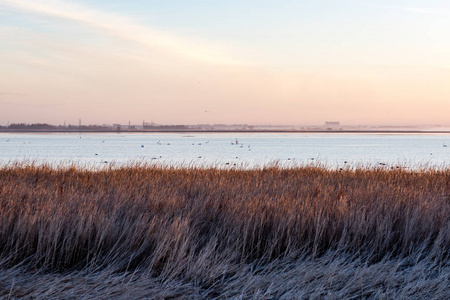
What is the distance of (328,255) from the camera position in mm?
6332

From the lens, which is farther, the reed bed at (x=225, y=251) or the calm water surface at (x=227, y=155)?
the calm water surface at (x=227, y=155)

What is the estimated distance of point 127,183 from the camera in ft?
36.2

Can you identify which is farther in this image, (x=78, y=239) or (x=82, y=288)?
(x=78, y=239)

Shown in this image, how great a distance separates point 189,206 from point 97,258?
8.28 ft

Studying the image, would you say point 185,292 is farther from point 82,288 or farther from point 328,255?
point 328,255

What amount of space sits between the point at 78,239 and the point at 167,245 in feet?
4.32

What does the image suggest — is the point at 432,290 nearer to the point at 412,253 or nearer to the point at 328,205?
the point at 412,253

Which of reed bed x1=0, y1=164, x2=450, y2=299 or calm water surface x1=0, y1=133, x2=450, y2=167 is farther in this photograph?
calm water surface x1=0, y1=133, x2=450, y2=167

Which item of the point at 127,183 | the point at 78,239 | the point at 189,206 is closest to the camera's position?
the point at 78,239

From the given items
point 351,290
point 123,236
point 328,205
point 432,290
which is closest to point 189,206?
point 123,236

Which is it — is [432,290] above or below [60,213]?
below

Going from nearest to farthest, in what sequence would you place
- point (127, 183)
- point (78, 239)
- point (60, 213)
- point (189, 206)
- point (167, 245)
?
point (167, 245) → point (78, 239) → point (60, 213) → point (189, 206) → point (127, 183)

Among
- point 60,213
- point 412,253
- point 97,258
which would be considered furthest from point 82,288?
point 412,253

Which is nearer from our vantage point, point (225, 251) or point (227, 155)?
point (225, 251)
